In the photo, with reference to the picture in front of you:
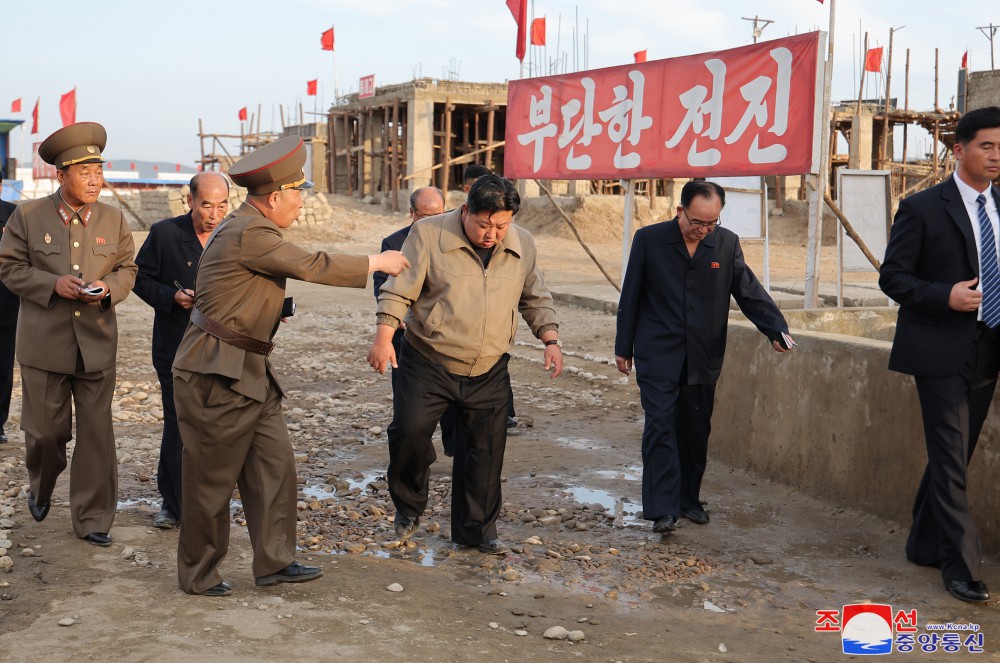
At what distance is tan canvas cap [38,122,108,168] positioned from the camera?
4.88 m

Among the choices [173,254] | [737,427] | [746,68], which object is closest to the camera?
[173,254]

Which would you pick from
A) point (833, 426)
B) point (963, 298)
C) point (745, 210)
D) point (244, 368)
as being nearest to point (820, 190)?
point (833, 426)

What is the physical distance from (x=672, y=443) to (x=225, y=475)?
2277mm

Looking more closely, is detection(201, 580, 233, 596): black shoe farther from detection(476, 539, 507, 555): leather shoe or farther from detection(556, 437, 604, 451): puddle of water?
detection(556, 437, 604, 451): puddle of water

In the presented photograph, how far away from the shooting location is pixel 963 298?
13.9ft

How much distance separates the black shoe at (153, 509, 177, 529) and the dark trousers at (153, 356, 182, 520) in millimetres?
17

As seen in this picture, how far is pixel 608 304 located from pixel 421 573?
410 inches

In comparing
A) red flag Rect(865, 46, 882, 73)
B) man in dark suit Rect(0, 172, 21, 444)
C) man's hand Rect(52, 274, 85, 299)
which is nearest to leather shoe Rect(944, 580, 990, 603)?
man's hand Rect(52, 274, 85, 299)

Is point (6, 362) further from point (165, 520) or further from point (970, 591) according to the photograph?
point (970, 591)

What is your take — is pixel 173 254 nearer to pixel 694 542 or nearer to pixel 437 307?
pixel 437 307

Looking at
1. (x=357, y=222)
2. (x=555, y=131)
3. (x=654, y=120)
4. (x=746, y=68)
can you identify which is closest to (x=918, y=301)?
(x=746, y=68)

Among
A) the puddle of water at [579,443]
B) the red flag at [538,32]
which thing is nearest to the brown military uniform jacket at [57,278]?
the puddle of water at [579,443]

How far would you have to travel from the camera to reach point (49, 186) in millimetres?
52188

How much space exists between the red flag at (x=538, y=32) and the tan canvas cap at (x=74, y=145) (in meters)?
24.2
